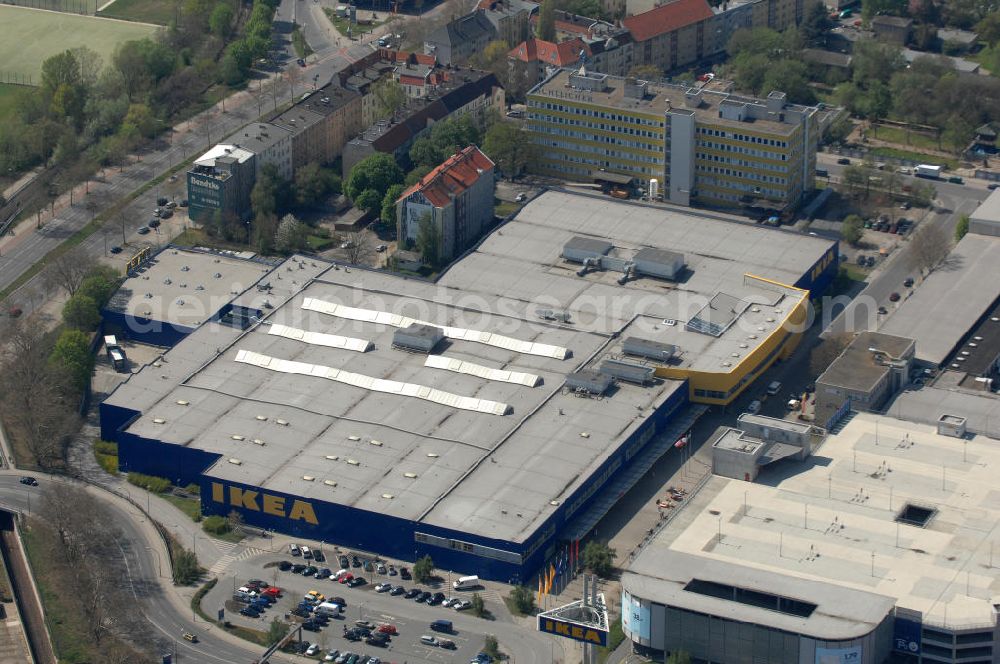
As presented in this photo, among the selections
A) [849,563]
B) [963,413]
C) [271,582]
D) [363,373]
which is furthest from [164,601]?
[963,413]

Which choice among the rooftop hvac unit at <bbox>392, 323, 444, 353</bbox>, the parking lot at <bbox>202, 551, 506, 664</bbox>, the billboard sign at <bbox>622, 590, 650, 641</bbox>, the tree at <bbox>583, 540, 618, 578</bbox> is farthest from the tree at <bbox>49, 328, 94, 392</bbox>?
the billboard sign at <bbox>622, 590, 650, 641</bbox>

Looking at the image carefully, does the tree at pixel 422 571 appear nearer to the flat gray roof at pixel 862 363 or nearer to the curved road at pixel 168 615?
the curved road at pixel 168 615

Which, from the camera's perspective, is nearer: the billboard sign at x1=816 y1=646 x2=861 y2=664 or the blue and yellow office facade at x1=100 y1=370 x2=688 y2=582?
the billboard sign at x1=816 y1=646 x2=861 y2=664

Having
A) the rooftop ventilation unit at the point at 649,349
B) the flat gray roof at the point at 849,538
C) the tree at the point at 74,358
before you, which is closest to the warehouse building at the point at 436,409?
the rooftop ventilation unit at the point at 649,349

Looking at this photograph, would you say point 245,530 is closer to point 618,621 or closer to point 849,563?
point 618,621

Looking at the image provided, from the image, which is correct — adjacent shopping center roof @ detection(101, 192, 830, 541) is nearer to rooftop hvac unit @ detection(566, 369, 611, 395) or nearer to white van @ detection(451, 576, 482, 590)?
rooftop hvac unit @ detection(566, 369, 611, 395)

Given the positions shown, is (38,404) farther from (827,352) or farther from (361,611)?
(827,352)

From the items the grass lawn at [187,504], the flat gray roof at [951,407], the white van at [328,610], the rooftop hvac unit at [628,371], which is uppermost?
the rooftop hvac unit at [628,371]
